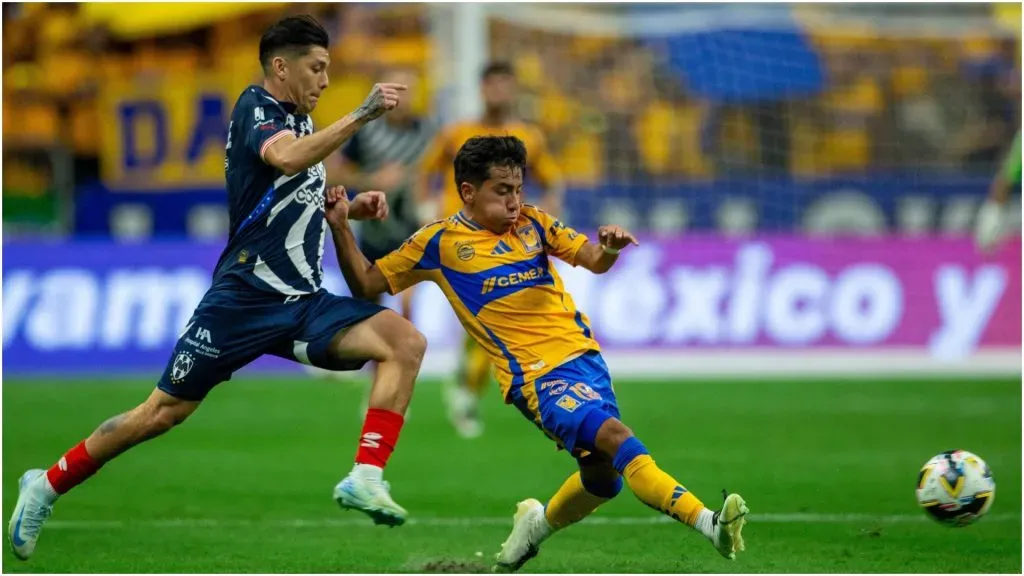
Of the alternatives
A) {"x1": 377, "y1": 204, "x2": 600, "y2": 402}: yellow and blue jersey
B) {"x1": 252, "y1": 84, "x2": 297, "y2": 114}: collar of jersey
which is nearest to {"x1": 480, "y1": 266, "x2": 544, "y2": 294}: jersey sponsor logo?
{"x1": 377, "y1": 204, "x2": 600, "y2": 402}: yellow and blue jersey

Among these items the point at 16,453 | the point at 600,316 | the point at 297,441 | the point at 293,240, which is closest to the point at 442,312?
the point at 600,316

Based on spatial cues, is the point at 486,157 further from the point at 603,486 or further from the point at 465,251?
the point at 603,486

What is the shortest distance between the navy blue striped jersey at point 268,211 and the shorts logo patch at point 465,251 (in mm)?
633

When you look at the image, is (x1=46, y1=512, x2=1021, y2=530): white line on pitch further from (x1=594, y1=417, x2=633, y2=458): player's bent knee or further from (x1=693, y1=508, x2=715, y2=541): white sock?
(x1=693, y1=508, x2=715, y2=541): white sock

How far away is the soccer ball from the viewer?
22.2ft

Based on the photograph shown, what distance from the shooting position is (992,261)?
16.9 metres

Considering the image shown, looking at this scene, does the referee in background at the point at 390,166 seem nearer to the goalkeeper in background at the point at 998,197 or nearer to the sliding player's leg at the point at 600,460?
the goalkeeper in background at the point at 998,197

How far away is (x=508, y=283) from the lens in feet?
21.7

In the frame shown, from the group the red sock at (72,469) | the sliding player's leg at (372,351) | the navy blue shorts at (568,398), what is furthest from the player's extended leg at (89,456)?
the navy blue shorts at (568,398)

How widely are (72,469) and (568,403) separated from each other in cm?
220

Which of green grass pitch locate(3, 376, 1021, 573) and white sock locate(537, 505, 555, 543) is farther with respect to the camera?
green grass pitch locate(3, 376, 1021, 573)

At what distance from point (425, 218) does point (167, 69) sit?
10.3 m

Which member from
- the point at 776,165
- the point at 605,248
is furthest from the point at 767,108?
the point at 605,248

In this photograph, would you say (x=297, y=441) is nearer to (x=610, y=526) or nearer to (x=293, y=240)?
(x=610, y=526)
